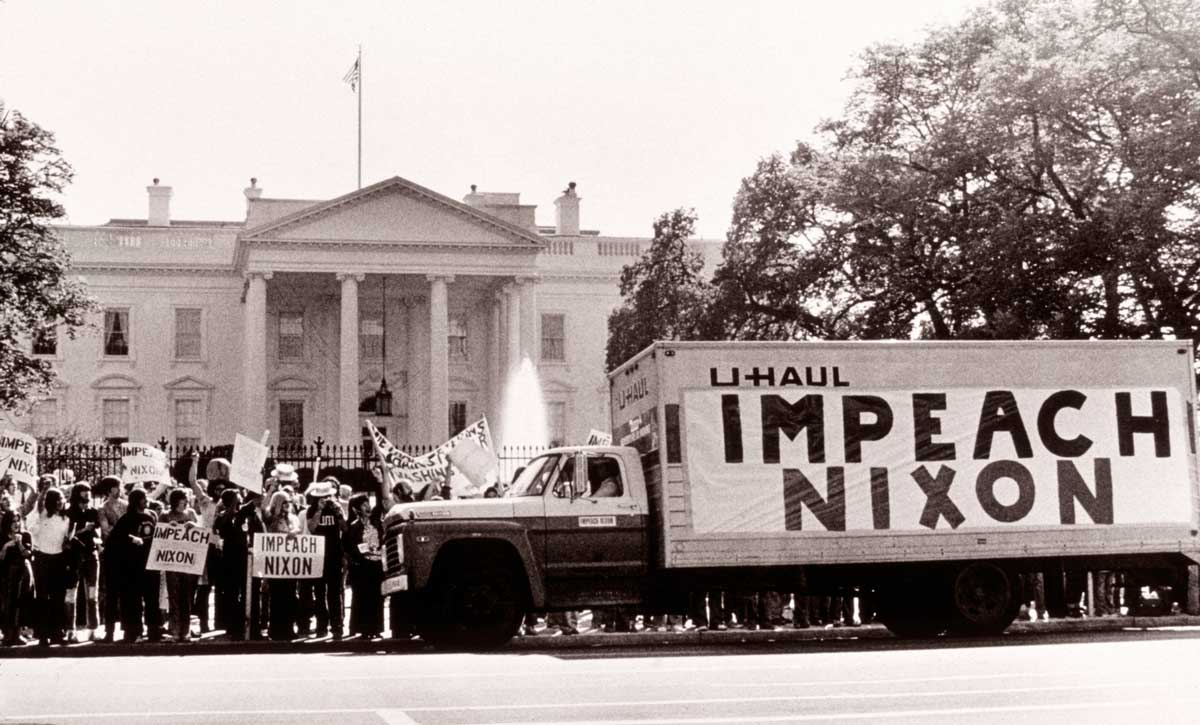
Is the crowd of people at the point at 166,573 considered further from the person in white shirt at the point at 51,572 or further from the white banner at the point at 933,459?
the white banner at the point at 933,459

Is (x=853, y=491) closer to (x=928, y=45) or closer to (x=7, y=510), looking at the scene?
(x=7, y=510)

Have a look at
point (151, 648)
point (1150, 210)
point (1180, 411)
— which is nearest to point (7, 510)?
point (151, 648)

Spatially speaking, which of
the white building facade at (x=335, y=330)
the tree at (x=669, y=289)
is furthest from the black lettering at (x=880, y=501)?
the white building facade at (x=335, y=330)

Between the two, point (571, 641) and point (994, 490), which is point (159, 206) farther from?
point (994, 490)

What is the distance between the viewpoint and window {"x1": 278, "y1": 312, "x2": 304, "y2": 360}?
218ft

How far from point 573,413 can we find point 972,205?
2891 centimetres

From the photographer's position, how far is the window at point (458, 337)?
220ft

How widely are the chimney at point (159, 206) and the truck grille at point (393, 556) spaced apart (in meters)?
54.9

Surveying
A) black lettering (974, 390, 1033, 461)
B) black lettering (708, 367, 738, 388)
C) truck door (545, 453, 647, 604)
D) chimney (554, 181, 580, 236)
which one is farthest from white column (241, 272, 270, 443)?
black lettering (974, 390, 1033, 461)

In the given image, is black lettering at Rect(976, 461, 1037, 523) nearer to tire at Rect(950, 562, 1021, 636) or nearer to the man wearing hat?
tire at Rect(950, 562, 1021, 636)

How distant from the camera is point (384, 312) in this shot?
65.7 m

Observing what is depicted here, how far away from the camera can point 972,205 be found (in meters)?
41.5

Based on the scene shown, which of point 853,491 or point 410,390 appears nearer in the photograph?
point 853,491

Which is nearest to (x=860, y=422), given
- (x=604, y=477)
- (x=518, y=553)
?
(x=604, y=477)
